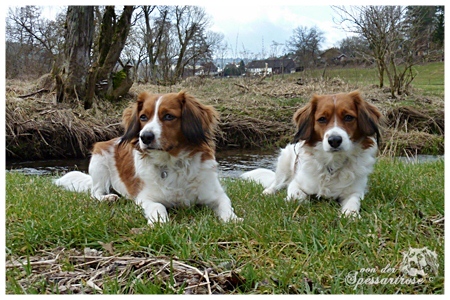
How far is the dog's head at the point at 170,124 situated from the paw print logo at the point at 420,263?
199cm

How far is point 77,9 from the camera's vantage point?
11.2 metres

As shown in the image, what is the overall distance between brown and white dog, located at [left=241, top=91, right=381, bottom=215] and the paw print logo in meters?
1.17

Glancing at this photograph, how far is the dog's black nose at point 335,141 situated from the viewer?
387cm

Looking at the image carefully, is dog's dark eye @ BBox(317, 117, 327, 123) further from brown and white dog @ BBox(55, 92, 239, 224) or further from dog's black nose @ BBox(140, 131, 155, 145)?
dog's black nose @ BBox(140, 131, 155, 145)

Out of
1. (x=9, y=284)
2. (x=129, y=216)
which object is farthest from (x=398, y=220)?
(x=9, y=284)

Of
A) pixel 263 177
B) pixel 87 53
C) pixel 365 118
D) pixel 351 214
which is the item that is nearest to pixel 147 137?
pixel 351 214

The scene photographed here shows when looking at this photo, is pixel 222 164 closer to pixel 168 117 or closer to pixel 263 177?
pixel 263 177

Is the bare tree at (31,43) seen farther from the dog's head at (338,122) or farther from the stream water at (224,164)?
the dog's head at (338,122)

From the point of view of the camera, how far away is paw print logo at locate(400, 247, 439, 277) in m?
2.46

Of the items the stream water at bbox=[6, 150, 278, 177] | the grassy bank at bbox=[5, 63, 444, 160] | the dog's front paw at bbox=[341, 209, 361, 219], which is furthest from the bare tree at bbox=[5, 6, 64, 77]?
the dog's front paw at bbox=[341, 209, 361, 219]

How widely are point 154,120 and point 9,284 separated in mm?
1734

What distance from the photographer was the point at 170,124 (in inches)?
150

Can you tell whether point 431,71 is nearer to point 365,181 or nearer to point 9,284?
point 365,181

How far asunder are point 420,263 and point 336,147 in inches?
59.7
